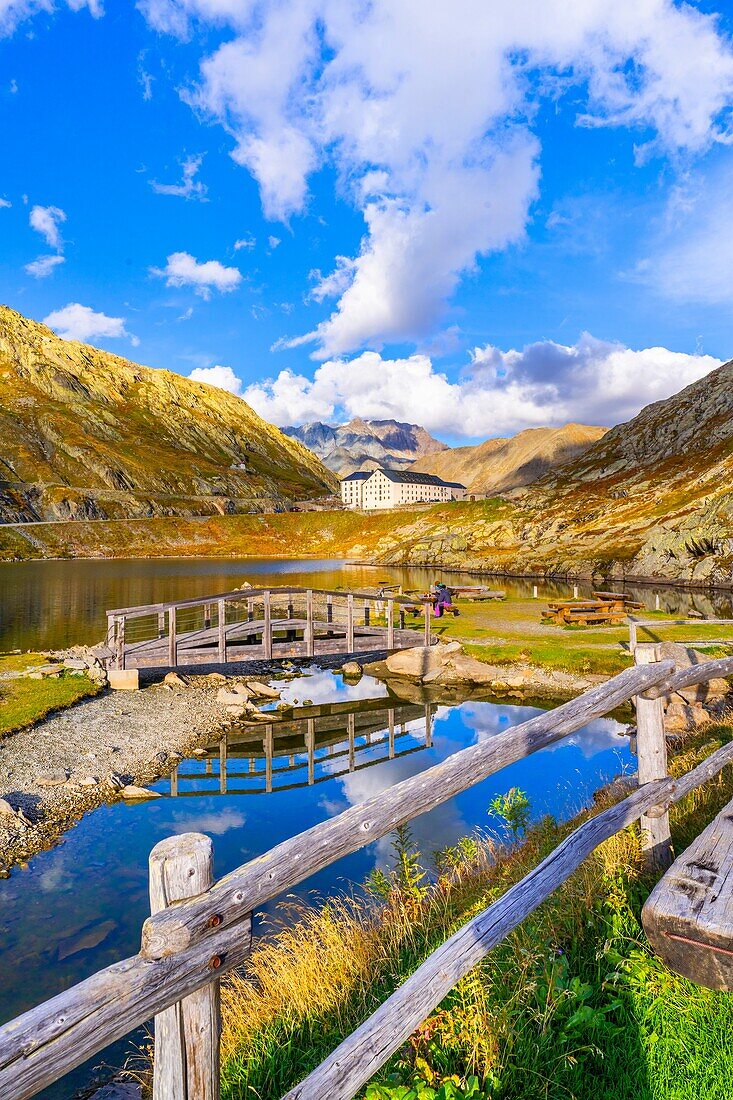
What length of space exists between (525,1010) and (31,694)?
75.0ft

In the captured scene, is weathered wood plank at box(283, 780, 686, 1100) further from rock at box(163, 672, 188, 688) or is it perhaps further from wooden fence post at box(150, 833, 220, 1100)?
rock at box(163, 672, 188, 688)

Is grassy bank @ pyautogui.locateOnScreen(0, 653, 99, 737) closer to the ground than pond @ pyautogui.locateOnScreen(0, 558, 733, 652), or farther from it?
closer to the ground

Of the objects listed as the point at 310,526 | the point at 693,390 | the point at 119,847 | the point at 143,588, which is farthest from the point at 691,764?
the point at 693,390

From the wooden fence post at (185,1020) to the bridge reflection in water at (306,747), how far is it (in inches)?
596

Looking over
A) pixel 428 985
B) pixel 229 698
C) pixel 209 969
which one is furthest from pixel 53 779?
pixel 209 969

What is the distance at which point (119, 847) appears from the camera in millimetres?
13656

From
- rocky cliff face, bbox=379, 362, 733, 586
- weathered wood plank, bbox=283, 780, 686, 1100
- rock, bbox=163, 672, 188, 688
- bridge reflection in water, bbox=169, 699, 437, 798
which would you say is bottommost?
Answer: bridge reflection in water, bbox=169, 699, 437, 798

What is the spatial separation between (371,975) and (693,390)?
200 meters

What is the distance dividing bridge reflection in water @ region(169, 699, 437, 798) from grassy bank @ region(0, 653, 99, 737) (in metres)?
5.88

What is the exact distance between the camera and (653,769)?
22.1 feet

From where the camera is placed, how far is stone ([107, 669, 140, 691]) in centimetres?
2605

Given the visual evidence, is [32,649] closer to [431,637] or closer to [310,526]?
[431,637]

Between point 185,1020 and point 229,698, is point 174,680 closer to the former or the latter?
point 229,698

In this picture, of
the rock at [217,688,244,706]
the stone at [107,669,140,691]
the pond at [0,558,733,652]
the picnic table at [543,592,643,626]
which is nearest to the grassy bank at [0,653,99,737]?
the stone at [107,669,140,691]
